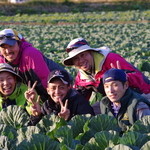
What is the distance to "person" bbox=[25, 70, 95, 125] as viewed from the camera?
516cm

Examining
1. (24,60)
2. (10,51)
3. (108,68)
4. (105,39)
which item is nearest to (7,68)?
(10,51)

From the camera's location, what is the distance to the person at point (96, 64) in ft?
19.3

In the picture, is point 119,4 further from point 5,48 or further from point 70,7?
point 5,48

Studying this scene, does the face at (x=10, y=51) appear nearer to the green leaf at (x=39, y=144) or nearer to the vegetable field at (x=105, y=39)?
the green leaf at (x=39, y=144)

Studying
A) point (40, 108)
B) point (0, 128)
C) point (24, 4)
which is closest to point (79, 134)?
point (0, 128)

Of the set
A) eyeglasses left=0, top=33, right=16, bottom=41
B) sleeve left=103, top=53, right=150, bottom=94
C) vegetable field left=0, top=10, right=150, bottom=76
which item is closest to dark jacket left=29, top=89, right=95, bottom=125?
sleeve left=103, top=53, right=150, bottom=94

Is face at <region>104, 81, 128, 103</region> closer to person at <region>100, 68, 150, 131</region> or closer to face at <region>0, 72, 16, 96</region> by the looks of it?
person at <region>100, 68, 150, 131</region>

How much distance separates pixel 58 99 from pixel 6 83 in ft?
2.43

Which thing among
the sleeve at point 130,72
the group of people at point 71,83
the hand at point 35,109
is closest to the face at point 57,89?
the group of people at point 71,83

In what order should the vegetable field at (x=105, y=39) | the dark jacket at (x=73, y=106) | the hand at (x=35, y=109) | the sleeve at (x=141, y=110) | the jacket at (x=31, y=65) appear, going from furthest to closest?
the vegetable field at (x=105, y=39) → the jacket at (x=31, y=65) → the dark jacket at (x=73, y=106) → the hand at (x=35, y=109) → the sleeve at (x=141, y=110)

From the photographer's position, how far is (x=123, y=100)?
5.01m

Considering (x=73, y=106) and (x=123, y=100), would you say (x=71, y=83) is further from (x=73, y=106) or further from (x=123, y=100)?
(x=123, y=100)

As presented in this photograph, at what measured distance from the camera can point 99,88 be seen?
20.6 feet

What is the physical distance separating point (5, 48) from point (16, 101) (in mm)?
695
